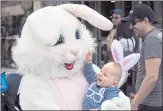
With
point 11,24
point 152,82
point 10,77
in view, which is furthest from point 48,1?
point 152,82

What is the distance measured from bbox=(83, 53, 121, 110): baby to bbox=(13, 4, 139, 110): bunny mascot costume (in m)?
0.05

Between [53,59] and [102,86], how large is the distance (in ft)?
1.00

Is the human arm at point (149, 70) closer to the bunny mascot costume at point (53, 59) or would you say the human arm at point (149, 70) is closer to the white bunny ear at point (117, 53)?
the white bunny ear at point (117, 53)

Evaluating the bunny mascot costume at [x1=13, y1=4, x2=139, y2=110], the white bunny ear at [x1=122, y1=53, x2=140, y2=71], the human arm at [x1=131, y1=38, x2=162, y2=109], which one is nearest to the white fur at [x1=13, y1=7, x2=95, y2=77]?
the bunny mascot costume at [x1=13, y1=4, x2=139, y2=110]

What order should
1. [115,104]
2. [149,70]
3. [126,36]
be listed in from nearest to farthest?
[115,104] → [149,70] → [126,36]

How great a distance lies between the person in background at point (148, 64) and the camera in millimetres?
2857

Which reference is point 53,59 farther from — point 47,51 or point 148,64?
point 148,64

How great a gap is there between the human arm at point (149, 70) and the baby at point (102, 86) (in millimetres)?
766

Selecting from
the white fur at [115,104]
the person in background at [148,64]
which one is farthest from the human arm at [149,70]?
the white fur at [115,104]

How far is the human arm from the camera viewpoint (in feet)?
9.34

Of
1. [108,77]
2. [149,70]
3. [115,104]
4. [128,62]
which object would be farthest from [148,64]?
[115,104]

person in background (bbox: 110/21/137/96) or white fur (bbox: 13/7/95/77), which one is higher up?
white fur (bbox: 13/7/95/77)

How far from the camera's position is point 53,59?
81.5 inches

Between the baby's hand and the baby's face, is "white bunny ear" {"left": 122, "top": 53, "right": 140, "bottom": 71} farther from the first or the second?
the baby's hand
